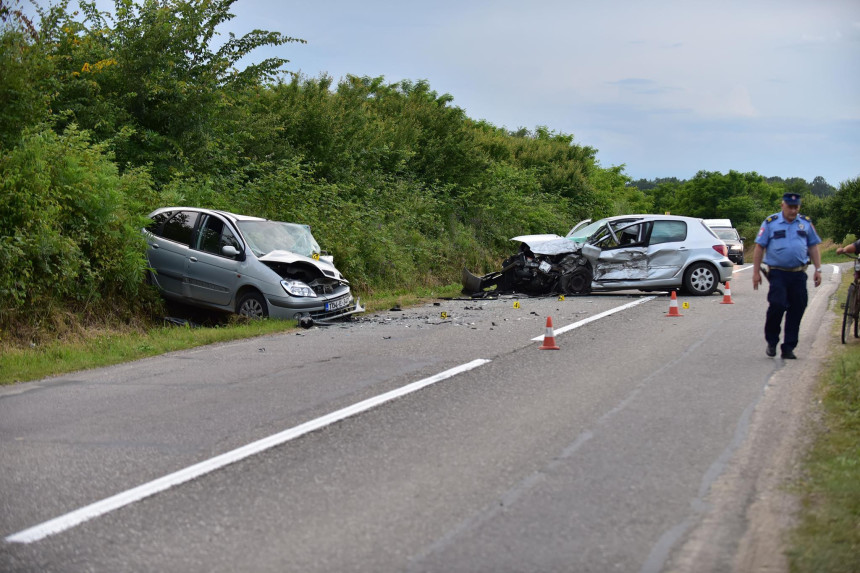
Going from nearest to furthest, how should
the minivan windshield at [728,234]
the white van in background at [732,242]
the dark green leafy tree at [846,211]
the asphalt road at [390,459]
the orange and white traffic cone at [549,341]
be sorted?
the asphalt road at [390,459] < the orange and white traffic cone at [549,341] < the white van in background at [732,242] < the minivan windshield at [728,234] < the dark green leafy tree at [846,211]

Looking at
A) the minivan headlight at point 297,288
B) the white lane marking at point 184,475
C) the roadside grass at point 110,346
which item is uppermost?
the minivan headlight at point 297,288

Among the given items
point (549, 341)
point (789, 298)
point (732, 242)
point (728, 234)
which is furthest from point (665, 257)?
point (728, 234)

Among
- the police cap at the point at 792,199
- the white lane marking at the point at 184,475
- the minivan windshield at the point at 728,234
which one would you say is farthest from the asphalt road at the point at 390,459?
the minivan windshield at the point at 728,234

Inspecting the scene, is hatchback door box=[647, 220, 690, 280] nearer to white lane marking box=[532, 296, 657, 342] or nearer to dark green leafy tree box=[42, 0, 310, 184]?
white lane marking box=[532, 296, 657, 342]

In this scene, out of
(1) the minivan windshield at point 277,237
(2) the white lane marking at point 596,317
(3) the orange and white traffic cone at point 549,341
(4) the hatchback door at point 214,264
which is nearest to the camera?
(3) the orange and white traffic cone at point 549,341

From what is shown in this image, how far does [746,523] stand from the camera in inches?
193

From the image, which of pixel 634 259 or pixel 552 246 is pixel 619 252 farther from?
pixel 552 246

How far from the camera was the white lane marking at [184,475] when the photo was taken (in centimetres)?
473

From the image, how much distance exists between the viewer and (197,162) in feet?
63.5

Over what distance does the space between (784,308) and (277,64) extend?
1364 cm

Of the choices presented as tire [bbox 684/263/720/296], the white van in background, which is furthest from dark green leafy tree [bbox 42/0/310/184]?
the white van in background

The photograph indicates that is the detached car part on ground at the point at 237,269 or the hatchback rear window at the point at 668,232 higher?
the hatchback rear window at the point at 668,232

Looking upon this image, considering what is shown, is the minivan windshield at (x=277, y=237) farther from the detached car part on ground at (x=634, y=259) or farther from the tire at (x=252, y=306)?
the detached car part on ground at (x=634, y=259)

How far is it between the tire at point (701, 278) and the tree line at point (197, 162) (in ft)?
21.3
